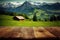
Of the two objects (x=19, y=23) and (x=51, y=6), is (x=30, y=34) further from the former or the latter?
(x=51, y=6)

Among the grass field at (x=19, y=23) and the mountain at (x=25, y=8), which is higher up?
the mountain at (x=25, y=8)

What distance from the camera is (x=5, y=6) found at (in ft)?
5.14

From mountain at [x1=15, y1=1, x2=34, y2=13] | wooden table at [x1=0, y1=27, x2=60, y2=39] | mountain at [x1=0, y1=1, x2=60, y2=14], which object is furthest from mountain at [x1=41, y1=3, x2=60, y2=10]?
wooden table at [x1=0, y1=27, x2=60, y2=39]

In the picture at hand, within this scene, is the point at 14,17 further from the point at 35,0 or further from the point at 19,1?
the point at 35,0

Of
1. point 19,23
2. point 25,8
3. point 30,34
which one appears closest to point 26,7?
point 25,8

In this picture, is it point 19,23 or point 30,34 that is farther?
point 19,23

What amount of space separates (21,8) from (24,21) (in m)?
0.16

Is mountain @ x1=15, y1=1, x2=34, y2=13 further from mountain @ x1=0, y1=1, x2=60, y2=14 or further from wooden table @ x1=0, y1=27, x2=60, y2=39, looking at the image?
wooden table @ x1=0, y1=27, x2=60, y2=39

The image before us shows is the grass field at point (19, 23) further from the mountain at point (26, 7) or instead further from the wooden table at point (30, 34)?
the wooden table at point (30, 34)

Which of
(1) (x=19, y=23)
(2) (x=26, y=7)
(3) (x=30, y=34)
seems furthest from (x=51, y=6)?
(3) (x=30, y=34)

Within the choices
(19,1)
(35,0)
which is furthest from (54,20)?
(19,1)

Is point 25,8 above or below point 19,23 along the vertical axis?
above

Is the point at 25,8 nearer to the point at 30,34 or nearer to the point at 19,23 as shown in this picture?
the point at 19,23

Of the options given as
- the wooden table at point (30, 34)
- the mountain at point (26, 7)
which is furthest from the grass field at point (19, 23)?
the wooden table at point (30, 34)
